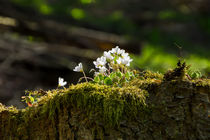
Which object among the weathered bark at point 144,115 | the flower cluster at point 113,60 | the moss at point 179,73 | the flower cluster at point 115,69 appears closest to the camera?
the weathered bark at point 144,115

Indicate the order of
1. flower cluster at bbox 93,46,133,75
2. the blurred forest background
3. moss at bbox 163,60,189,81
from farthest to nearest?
the blurred forest background → flower cluster at bbox 93,46,133,75 → moss at bbox 163,60,189,81

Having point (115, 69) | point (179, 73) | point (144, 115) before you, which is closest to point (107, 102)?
point (144, 115)

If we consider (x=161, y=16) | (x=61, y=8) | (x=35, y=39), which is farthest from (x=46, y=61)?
(x=161, y=16)

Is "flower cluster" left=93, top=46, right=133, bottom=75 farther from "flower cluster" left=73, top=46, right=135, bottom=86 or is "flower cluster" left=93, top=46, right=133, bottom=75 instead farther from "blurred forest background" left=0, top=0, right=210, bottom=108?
"blurred forest background" left=0, top=0, right=210, bottom=108

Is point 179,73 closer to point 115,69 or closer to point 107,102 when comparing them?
point 107,102

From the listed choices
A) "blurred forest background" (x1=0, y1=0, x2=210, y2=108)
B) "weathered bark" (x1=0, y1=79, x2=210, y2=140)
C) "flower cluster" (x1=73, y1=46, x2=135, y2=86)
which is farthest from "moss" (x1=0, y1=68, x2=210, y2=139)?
"blurred forest background" (x1=0, y1=0, x2=210, y2=108)

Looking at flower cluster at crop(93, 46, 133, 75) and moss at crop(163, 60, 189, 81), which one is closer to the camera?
moss at crop(163, 60, 189, 81)

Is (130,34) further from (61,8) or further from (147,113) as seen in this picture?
(147,113)

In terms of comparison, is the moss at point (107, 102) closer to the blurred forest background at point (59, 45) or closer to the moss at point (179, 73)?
the moss at point (179, 73)

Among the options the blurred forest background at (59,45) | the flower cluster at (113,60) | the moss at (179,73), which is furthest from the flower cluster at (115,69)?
the blurred forest background at (59,45)
